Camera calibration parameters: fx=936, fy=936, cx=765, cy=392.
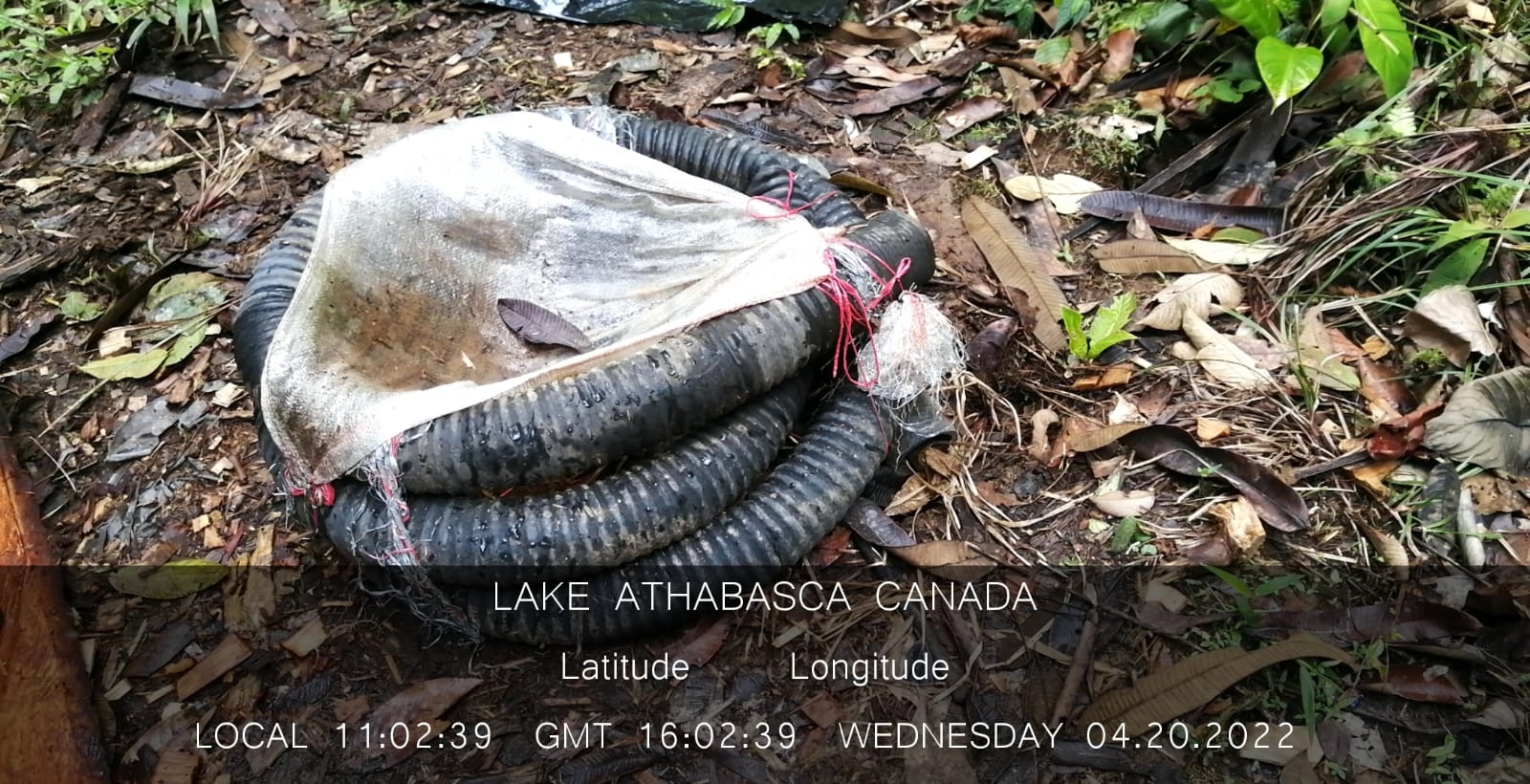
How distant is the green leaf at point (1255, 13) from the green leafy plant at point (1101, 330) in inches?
39.4

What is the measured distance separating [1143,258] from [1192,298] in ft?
0.75

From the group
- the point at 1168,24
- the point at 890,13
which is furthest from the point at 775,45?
the point at 1168,24

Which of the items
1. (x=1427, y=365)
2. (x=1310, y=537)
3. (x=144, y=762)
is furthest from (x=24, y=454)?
(x=1427, y=365)

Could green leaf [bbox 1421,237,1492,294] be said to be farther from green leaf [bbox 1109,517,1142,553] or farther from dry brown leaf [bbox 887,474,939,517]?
dry brown leaf [bbox 887,474,939,517]

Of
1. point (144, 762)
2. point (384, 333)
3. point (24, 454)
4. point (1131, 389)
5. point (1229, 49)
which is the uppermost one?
point (1229, 49)

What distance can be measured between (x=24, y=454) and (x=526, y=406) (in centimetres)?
169

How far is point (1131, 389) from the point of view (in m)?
2.59

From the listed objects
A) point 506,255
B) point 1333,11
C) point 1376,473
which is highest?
point 1333,11

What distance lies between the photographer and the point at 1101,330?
8.52 ft

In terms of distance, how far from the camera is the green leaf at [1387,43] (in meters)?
2.68

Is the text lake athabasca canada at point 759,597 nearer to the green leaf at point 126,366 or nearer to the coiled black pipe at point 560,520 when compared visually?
the coiled black pipe at point 560,520

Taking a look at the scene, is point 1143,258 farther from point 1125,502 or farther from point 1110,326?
point 1125,502

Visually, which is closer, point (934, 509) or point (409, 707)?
point (409, 707)

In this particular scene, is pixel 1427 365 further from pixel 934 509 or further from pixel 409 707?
pixel 409 707
